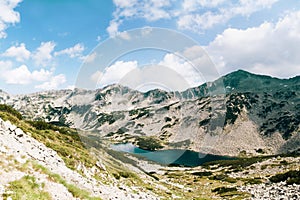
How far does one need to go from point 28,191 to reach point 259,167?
101 meters

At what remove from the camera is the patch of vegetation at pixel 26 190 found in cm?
1096

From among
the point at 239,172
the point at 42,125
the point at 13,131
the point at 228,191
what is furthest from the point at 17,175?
the point at 239,172

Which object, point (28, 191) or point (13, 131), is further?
point (13, 131)

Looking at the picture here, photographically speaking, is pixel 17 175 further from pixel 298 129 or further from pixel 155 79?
pixel 298 129

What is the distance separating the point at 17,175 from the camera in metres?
13.0

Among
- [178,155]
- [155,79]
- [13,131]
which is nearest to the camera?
[13,131]

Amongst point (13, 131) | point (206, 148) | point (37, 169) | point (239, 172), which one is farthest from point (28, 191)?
point (206, 148)

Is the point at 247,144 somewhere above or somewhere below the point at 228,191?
above

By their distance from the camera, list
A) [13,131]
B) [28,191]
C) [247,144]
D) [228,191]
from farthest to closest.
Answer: [247,144], [228,191], [13,131], [28,191]

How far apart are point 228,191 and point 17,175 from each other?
56845 millimetres

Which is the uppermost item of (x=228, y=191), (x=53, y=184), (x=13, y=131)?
(x=13, y=131)

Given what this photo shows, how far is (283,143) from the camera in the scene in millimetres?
180500

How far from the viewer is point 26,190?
11648mm

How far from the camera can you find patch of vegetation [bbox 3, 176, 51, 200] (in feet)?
36.0
